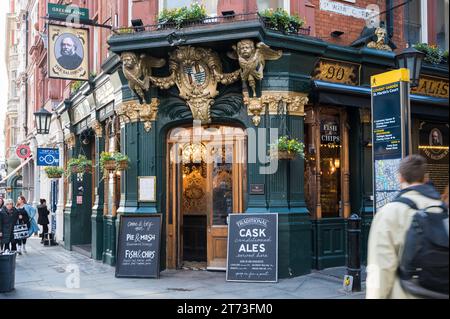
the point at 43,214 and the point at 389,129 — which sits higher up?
the point at 389,129

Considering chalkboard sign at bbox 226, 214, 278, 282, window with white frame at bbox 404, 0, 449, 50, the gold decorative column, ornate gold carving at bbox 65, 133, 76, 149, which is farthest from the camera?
ornate gold carving at bbox 65, 133, 76, 149

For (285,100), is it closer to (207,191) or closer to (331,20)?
(331,20)

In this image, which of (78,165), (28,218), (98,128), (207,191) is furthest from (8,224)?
(207,191)

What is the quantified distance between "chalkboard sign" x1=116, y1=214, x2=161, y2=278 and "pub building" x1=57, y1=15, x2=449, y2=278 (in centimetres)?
33

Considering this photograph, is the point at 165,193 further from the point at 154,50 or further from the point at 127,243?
the point at 154,50

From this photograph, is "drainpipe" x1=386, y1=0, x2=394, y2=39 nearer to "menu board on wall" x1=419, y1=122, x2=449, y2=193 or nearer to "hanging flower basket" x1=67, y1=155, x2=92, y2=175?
"menu board on wall" x1=419, y1=122, x2=449, y2=193

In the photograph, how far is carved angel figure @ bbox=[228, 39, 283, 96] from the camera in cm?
971

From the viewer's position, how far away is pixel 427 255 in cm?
348

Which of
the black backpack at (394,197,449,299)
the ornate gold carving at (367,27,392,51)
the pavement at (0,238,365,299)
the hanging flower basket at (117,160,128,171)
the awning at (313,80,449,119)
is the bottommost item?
the pavement at (0,238,365,299)

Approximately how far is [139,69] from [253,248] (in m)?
4.11

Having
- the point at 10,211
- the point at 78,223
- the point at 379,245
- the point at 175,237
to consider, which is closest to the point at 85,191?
the point at 78,223

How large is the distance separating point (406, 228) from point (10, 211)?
1259 cm

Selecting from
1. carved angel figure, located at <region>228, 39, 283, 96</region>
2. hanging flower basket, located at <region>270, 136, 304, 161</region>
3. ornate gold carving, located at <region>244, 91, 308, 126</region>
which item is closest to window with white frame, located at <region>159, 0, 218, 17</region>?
carved angel figure, located at <region>228, 39, 283, 96</region>

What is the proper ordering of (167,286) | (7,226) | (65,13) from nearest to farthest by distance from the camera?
(167,286) < (65,13) < (7,226)
